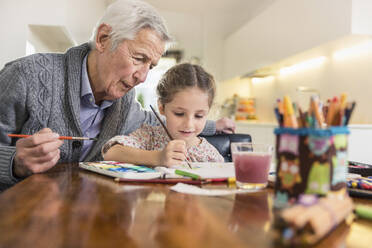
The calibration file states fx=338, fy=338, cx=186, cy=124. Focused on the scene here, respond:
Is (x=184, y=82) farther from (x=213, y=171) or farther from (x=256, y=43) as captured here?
(x=256, y=43)

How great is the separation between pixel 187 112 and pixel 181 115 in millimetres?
34

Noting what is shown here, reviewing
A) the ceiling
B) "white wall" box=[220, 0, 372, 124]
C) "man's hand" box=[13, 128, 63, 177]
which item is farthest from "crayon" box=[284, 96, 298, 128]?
the ceiling

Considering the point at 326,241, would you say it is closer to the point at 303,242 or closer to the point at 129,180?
the point at 303,242

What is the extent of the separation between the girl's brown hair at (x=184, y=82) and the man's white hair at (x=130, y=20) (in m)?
0.19

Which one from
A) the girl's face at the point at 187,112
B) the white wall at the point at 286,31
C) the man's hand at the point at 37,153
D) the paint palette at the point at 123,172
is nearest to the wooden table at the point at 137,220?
the paint palette at the point at 123,172

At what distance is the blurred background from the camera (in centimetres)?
315

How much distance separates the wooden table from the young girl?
55 cm

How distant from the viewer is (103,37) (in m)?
1.54

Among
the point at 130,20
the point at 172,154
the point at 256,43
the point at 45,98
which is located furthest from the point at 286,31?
the point at 172,154

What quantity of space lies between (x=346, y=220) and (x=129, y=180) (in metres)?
0.49

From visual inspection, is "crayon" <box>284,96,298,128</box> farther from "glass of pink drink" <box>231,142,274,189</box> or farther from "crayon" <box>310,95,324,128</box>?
"glass of pink drink" <box>231,142,274,189</box>

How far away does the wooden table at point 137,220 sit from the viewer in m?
0.40

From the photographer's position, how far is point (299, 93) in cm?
444

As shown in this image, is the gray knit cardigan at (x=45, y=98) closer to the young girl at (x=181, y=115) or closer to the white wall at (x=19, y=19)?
the young girl at (x=181, y=115)
